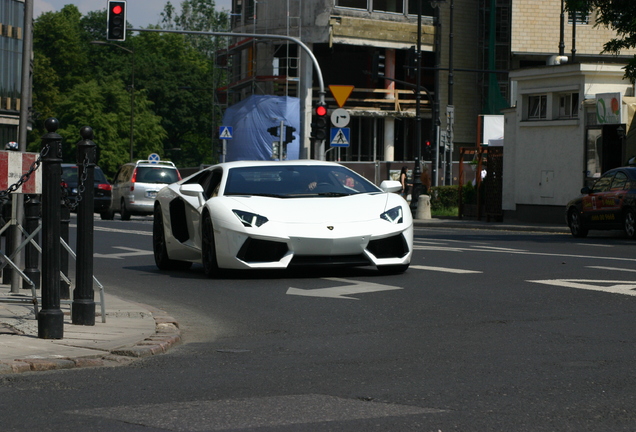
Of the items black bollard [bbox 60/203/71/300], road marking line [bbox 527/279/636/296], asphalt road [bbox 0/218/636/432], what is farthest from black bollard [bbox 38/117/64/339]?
road marking line [bbox 527/279/636/296]

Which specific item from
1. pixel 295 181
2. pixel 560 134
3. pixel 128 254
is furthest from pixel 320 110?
pixel 295 181

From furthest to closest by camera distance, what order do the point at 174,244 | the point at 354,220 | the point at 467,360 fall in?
the point at 174,244 < the point at 354,220 < the point at 467,360

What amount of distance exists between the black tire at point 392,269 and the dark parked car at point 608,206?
1190 centimetres

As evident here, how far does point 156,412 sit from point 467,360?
2267 mm

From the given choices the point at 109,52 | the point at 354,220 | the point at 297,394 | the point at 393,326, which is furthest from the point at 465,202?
the point at 109,52

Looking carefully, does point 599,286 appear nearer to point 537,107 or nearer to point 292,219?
point 292,219

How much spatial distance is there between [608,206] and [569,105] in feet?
35.7

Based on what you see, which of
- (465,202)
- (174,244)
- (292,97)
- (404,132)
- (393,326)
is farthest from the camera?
(404,132)

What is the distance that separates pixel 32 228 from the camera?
36.3 ft

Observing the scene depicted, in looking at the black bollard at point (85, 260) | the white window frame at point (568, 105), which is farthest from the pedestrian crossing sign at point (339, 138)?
the black bollard at point (85, 260)

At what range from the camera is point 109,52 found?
339 feet

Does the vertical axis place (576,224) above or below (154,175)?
below

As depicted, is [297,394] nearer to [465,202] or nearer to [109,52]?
[465,202]

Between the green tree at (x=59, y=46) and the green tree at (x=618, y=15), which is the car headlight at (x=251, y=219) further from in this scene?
the green tree at (x=59, y=46)
